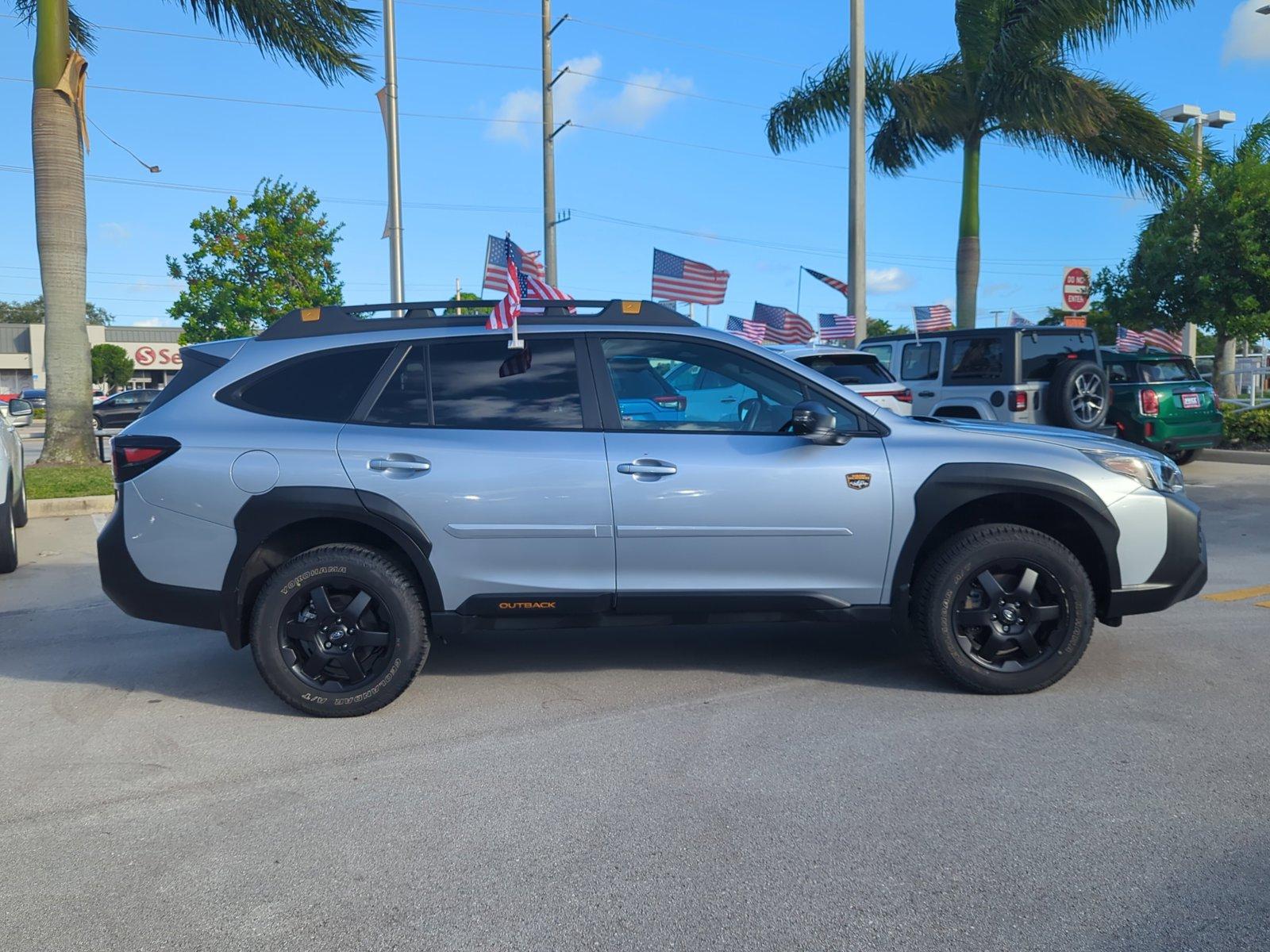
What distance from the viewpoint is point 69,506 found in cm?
1172

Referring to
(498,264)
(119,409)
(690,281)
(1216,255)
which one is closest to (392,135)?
(498,264)

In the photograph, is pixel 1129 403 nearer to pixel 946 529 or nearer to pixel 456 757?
pixel 946 529

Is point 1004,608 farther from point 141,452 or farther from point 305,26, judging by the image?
point 305,26

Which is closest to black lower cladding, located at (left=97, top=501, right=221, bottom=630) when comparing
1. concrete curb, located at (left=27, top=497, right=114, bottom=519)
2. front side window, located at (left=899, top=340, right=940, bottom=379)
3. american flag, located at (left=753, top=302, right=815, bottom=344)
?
concrete curb, located at (left=27, top=497, right=114, bottom=519)

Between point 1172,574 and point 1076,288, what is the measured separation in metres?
12.8

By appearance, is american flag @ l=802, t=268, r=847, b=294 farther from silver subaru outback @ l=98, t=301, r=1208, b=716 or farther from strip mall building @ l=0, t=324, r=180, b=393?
strip mall building @ l=0, t=324, r=180, b=393

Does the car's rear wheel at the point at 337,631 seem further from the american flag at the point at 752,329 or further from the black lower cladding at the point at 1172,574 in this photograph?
the american flag at the point at 752,329

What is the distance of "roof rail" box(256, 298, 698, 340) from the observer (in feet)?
16.7

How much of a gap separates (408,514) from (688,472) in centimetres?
123

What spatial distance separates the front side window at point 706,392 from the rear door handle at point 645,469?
205 mm

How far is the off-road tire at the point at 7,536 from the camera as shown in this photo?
8250 mm

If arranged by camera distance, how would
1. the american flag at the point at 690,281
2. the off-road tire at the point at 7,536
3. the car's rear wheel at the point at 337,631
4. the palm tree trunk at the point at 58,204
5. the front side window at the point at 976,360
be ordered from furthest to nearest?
the american flag at the point at 690,281
the palm tree trunk at the point at 58,204
the front side window at the point at 976,360
the off-road tire at the point at 7,536
the car's rear wheel at the point at 337,631

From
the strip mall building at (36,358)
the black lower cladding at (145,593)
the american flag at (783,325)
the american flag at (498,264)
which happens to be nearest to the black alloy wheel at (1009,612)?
the black lower cladding at (145,593)

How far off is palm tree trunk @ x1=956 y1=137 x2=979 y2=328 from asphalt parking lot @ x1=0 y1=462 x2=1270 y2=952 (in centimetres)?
1536
